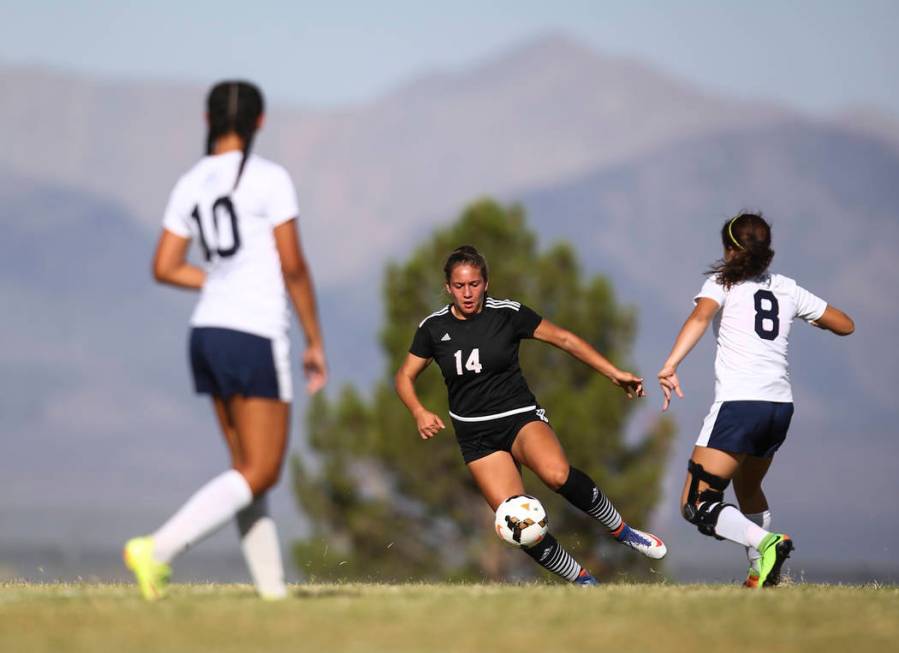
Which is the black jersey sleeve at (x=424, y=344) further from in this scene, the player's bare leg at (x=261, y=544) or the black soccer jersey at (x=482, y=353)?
the player's bare leg at (x=261, y=544)

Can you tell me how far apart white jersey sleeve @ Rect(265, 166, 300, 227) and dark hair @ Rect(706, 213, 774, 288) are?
3.46 meters

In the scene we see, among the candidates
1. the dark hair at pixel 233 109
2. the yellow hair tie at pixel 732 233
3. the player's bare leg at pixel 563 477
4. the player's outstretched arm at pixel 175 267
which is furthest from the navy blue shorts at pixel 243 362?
the yellow hair tie at pixel 732 233

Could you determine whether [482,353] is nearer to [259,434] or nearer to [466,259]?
[466,259]

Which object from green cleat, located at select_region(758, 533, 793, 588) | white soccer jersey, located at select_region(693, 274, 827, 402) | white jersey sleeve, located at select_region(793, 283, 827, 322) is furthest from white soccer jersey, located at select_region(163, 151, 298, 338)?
white jersey sleeve, located at select_region(793, 283, 827, 322)

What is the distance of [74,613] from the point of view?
266 inches

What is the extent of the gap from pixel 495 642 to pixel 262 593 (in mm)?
1955

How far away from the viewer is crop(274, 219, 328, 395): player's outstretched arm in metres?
7.17

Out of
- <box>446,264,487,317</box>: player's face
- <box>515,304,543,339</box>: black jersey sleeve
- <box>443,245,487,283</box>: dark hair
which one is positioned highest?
<box>443,245,487,283</box>: dark hair

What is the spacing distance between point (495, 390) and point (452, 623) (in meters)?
3.86

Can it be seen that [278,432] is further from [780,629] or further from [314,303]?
[780,629]

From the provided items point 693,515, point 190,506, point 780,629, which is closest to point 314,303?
point 190,506

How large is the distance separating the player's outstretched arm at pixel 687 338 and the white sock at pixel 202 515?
3304 mm

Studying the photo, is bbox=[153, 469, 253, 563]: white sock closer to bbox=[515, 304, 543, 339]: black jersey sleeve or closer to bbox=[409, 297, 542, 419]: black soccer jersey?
bbox=[409, 297, 542, 419]: black soccer jersey

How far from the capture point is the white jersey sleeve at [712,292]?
9.48 meters
